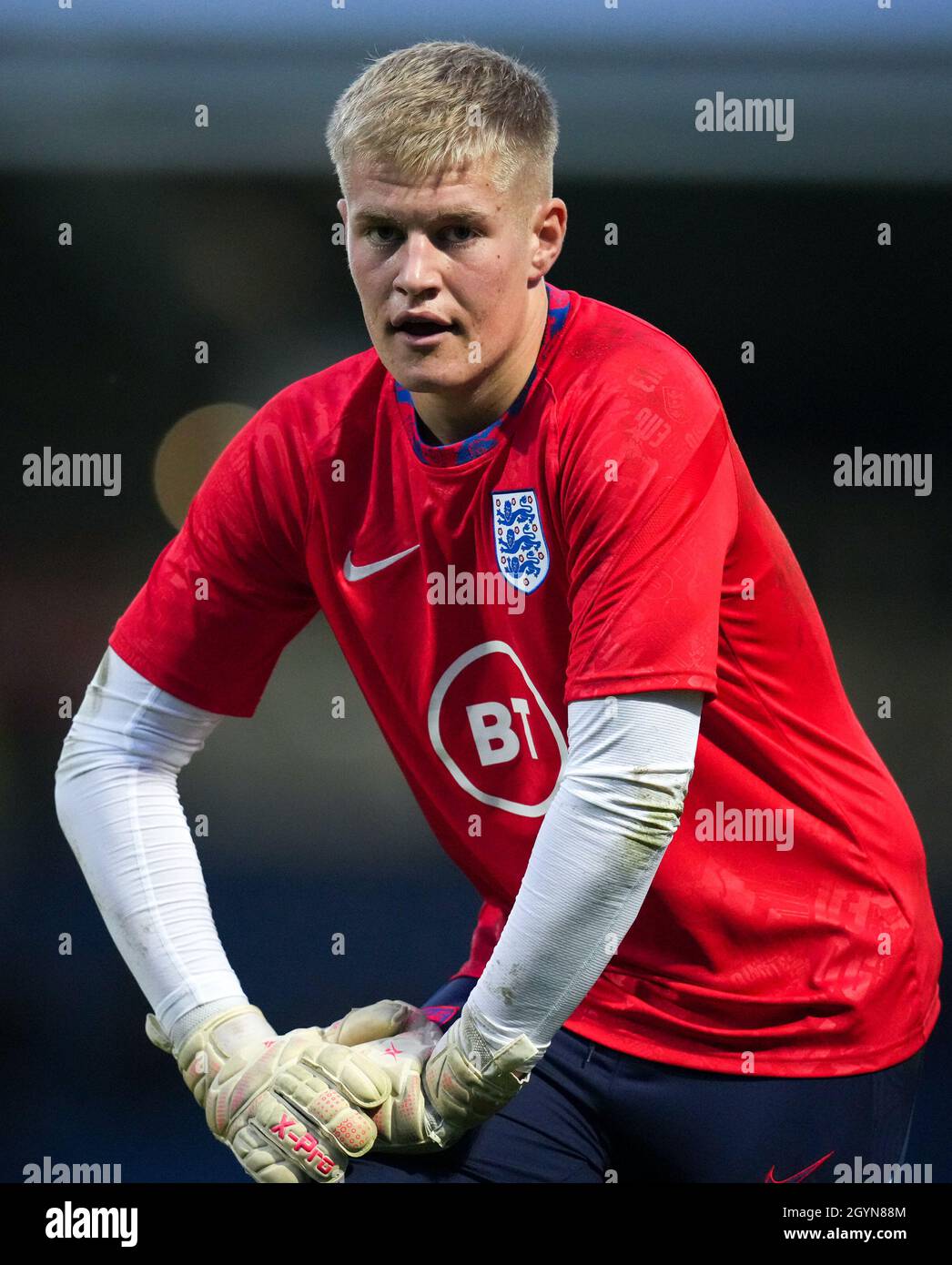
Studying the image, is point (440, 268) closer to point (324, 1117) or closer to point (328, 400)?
point (328, 400)

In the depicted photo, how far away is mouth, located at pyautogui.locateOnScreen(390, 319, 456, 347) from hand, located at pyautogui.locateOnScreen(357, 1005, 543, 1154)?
22.7 inches

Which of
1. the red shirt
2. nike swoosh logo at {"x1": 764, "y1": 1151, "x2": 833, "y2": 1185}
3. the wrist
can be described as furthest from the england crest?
nike swoosh logo at {"x1": 764, "y1": 1151, "x2": 833, "y2": 1185}

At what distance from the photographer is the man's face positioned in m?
1.27

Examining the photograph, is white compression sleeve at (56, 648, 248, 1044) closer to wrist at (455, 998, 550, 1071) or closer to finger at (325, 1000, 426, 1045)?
finger at (325, 1000, 426, 1045)

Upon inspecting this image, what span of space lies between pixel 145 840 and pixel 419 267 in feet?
2.01

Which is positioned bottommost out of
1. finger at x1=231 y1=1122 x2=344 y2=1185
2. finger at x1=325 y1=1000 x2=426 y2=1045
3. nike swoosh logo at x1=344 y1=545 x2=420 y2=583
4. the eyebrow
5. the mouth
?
finger at x1=231 y1=1122 x2=344 y2=1185

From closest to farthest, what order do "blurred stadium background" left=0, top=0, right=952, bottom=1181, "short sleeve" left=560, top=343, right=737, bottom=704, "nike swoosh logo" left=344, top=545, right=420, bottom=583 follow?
1. "short sleeve" left=560, top=343, right=737, bottom=704
2. "nike swoosh logo" left=344, top=545, right=420, bottom=583
3. "blurred stadium background" left=0, top=0, right=952, bottom=1181

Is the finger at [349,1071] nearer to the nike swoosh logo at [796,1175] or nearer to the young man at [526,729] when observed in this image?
the young man at [526,729]

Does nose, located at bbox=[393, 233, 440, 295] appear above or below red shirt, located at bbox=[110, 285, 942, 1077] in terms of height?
above

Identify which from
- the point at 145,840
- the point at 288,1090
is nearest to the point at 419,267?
the point at 145,840

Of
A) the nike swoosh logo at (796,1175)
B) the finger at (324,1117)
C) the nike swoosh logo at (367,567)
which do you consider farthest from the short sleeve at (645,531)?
the nike swoosh logo at (796,1175)

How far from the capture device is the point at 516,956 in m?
1.24

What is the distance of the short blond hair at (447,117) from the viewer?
1.26 meters

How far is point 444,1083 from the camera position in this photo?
130cm
